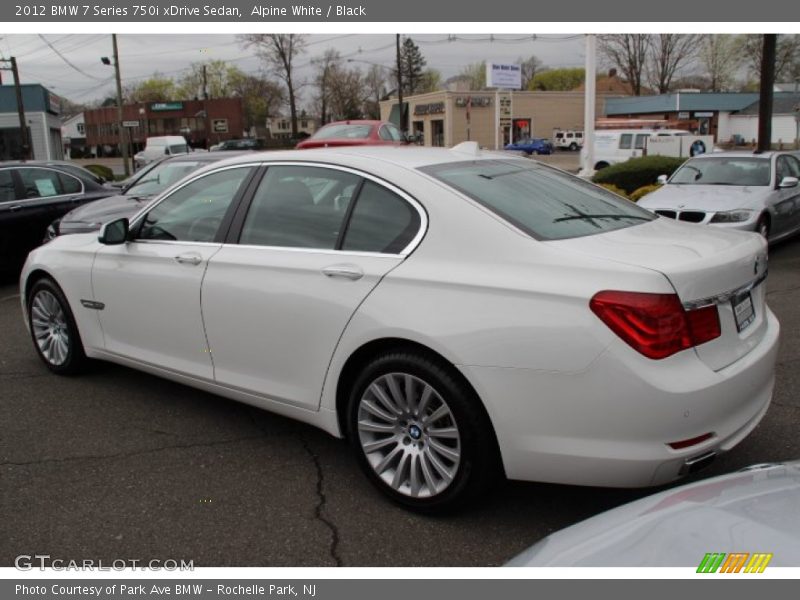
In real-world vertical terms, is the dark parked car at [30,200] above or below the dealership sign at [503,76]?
below

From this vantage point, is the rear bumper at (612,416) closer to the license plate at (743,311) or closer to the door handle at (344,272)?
the license plate at (743,311)

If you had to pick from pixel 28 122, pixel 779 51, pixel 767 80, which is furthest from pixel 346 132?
pixel 779 51

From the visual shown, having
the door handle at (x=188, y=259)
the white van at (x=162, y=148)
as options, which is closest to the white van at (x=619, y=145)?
Answer: the white van at (x=162, y=148)

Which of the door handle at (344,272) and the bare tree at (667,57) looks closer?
the door handle at (344,272)

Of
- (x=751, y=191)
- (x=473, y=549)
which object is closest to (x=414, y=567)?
(x=473, y=549)

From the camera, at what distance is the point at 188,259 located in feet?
13.4

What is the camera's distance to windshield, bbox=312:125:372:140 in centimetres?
1570

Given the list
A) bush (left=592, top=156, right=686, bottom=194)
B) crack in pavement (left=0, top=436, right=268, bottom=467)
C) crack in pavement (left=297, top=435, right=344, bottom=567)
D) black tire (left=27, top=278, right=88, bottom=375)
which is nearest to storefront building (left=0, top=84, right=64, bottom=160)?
bush (left=592, top=156, right=686, bottom=194)

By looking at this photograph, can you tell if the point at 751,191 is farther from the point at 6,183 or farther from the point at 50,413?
the point at 6,183

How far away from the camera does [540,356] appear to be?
2801 mm

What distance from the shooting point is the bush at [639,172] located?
14344 millimetres

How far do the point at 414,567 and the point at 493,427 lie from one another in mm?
634
